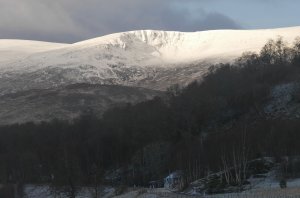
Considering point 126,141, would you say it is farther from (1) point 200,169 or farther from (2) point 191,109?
(1) point 200,169

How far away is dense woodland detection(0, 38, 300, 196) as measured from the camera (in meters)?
102

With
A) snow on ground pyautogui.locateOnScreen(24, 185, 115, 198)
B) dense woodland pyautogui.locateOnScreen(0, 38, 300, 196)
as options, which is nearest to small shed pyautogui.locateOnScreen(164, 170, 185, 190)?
dense woodland pyautogui.locateOnScreen(0, 38, 300, 196)

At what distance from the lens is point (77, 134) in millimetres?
171750

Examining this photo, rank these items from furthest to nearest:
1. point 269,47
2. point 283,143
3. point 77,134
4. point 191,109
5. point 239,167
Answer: point 269,47 < point 77,134 < point 191,109 < point 283,143 < point 239,167

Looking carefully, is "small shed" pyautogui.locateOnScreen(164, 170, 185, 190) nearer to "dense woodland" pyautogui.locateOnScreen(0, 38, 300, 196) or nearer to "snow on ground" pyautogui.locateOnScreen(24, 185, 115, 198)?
"dense woodland" pyautogui.locateOnScreen(0, 38, 300, 196)

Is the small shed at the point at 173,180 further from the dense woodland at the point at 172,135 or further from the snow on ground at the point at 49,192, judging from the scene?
the snow on ground at the point at 49,192

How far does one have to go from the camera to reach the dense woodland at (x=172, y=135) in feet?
336

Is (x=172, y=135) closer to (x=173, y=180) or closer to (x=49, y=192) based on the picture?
(x=49, y=192)

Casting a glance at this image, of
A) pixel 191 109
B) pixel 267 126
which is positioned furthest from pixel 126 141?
pixel 267 126

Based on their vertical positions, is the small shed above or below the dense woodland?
below

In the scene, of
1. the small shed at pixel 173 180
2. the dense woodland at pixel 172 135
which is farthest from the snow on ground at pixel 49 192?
the small shed at pixel 173 180

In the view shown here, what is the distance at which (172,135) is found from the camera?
470ft

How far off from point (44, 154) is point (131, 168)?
28.3 metres

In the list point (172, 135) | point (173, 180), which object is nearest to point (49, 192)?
point (173, 180)
